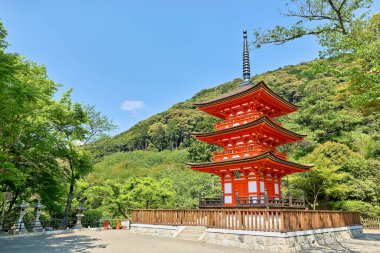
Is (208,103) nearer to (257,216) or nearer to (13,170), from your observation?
(257,216)

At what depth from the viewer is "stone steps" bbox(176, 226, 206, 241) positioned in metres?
15.5

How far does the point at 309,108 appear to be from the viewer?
145ft

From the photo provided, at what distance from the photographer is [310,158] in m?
28.9

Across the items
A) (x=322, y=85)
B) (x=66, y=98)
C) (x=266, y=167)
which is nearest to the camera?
(x=266, y=167)

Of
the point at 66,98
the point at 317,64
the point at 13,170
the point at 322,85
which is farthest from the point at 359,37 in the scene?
the point at 322,85

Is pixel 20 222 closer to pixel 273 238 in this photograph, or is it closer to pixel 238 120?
pixel 273 238

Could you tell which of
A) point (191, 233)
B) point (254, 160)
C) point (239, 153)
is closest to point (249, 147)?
point (239, 153)

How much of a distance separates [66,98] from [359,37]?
20565 millimetres

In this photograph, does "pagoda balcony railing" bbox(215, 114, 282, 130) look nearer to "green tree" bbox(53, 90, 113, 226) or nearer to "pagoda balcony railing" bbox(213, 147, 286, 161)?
"pagoda balcony railing" bbox(213, 147, 286, 161)

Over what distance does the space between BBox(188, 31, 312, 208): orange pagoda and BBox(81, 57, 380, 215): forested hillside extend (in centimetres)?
431

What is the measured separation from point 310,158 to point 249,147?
14.2m

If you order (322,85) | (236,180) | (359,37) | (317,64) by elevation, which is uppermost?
(322,85)

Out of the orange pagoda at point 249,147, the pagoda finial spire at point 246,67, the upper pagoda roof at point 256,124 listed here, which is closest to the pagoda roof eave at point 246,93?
the orange pagoda at point 249,147

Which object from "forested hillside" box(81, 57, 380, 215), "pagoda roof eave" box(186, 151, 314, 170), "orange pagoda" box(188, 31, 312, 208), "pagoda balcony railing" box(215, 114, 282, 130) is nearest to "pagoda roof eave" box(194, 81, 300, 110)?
"orange pagoda" box(188, 31, 312, 208)
